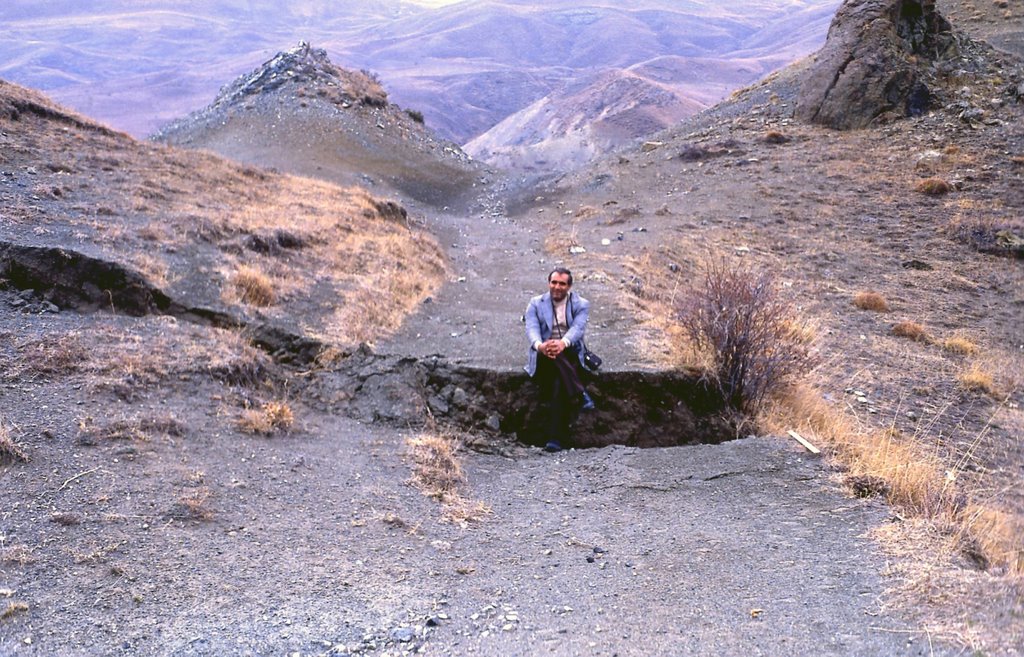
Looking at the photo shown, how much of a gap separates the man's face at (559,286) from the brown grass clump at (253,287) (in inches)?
127

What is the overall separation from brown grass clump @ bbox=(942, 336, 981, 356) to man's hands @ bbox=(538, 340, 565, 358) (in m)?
6.40

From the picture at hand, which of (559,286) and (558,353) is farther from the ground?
(559,286)

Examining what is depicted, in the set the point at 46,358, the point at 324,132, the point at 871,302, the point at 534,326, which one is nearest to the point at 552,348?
the point at 534,326

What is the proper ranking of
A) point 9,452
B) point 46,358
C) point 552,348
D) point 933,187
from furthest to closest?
point 933,187, point 552,348, point 46,358, point 9,452

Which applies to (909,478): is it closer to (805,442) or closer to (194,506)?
(805,442)

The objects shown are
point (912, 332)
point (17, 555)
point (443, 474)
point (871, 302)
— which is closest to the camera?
point (17, 555)

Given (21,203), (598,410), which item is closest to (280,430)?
(598,410)

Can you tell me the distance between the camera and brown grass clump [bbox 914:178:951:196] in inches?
628

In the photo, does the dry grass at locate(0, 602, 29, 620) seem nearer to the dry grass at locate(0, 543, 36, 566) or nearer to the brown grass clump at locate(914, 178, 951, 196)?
the dry grass at locate(0, 543, 36, 566)

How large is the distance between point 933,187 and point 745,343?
13763 mm

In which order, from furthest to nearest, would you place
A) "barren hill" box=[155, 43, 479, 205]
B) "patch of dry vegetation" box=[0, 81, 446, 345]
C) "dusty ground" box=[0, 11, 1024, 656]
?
"barren hill" box=[155, 43, 479, 205], "patch of dry vegetation" box=[0, 81, 446, 345], "dusty ground" box=[0, 11, 1024, 656]

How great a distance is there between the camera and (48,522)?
10.1 ft

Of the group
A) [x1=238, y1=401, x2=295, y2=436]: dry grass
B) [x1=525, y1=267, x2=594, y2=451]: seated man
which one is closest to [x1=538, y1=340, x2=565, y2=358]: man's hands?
[x1=525, y1=267, x2=594, y2=451]: seated man

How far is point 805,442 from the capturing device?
457cm
